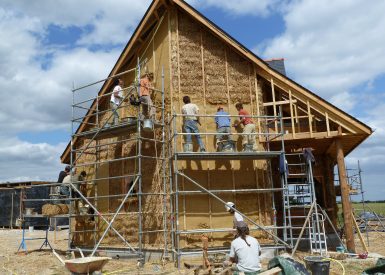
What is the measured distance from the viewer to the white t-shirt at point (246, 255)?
5570 millimetres

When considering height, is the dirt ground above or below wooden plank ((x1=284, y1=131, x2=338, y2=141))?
below

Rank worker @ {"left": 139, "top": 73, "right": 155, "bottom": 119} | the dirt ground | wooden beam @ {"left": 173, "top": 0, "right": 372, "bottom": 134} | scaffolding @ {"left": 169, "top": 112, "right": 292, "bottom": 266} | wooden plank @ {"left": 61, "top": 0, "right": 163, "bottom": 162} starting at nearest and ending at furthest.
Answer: the dirt ground, scaffolding @ {"left": 169, "top": 112, "right": 292, "bottom": 266}, worker @ {"left": 139, "top": 73, "right": 155, "bottom": 119}, wooden beam @ {"left": 173, "top": 0, "right": 372, "bottom": 134}, wooden plank @ {"left": 61, "top": 0, "right": 163, "bottom": 162}

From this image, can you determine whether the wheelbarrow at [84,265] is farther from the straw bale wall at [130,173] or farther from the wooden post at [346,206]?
the wooden post at [346,206]

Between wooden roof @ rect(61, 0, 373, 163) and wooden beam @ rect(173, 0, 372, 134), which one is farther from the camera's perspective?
wooden beam @ rect(173, 0, 372, 134)

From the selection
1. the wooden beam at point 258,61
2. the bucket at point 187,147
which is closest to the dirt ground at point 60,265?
the bucket at point 187,147

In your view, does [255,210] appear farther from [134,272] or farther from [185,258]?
[134,272]

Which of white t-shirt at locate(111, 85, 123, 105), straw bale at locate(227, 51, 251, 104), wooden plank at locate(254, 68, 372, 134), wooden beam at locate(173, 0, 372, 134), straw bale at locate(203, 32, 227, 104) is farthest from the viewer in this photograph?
white t-shirt at locate(111, 85, 123, 105)

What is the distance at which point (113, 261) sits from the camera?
1212cm

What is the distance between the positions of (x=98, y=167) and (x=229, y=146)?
17.9 ft

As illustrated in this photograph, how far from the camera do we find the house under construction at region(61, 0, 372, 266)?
38.8 feet

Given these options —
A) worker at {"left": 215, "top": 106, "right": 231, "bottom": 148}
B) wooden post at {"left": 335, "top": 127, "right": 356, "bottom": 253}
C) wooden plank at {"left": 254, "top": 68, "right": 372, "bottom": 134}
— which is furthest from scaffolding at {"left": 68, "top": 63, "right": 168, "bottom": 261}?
wooden post at {"left": 335, "top": 127, "right": 356, "bottom": 253}

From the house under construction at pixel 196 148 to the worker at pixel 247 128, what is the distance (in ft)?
0.96

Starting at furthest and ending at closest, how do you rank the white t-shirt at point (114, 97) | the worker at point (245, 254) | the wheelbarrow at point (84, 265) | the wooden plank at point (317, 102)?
the white t-shirt at point (114, 97) < the wooden plank at point (317, 102) < the wheelbarrow at point (84, 265) < the worker at point (245, 254)

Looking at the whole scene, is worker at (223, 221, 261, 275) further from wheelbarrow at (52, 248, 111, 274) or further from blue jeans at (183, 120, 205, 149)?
blue jeans at (183, 120, 205, 149)
